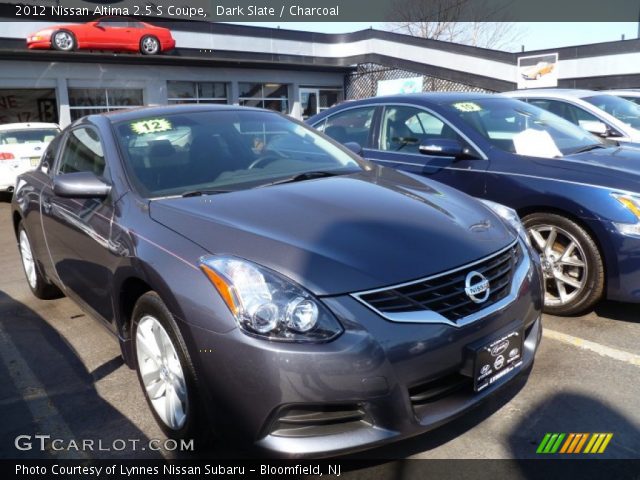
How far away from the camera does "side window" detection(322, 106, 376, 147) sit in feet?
17.4

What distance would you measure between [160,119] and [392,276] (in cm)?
206

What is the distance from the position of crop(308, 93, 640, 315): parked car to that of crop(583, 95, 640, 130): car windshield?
8.73 ft

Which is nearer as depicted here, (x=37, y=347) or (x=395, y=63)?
(x=37, y=347)

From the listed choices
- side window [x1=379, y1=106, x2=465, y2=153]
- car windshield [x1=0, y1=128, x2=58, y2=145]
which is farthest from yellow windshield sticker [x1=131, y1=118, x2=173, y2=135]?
car windshield [x1=0, y1=128, x2=58, y2=145]

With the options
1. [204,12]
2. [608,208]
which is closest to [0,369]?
[608,208]

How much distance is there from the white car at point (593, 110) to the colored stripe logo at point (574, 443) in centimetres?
468

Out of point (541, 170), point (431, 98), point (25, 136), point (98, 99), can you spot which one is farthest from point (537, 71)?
point (541, 170)

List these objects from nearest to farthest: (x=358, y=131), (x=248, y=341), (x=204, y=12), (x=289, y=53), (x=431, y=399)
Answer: (x=248, y=341), (x=431, y=399), (x=358, y=131), (x=204, y=12), (x=289, y=53)

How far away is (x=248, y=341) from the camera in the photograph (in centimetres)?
202

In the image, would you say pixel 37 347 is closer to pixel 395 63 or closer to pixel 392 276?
pixel 392 276

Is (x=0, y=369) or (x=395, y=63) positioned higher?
(x=395, y=63)

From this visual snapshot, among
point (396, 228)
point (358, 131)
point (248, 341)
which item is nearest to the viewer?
point (248, 341)

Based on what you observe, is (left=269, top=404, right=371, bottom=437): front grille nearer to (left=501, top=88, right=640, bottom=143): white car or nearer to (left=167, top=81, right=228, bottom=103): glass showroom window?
(left=501, top=88, right=640, bottom=143): white car

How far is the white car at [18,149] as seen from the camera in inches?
398
